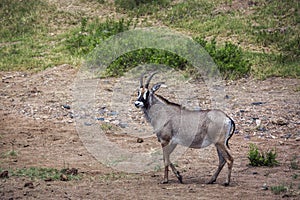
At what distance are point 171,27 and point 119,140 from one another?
29.4 feet

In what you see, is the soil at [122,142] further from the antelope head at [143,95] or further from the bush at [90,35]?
the bush at [90,35]

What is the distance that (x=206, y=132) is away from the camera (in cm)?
827

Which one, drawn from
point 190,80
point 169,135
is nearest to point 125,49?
point 190,80

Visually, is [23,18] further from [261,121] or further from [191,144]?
[191,144]

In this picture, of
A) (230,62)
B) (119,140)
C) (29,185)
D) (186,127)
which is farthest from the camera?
(230,62)

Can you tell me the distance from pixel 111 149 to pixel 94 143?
454 mm

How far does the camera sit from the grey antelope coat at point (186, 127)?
8094 millimetres

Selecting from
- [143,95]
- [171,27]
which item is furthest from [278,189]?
[171,27]

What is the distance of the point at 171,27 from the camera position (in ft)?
62.2

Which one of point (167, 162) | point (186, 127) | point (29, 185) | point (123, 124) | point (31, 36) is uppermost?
point (31, 36)

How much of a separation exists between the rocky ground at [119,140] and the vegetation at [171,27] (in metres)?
0.86

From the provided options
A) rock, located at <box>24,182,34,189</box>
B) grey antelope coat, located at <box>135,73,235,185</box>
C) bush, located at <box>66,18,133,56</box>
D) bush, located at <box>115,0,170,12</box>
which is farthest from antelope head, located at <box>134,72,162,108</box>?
bush, located at <box>115,0,170,12</box>

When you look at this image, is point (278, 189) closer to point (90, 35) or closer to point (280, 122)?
point (280, 122)

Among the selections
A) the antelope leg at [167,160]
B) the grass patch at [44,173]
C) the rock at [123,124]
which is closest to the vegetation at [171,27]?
the rock at [123,124]
